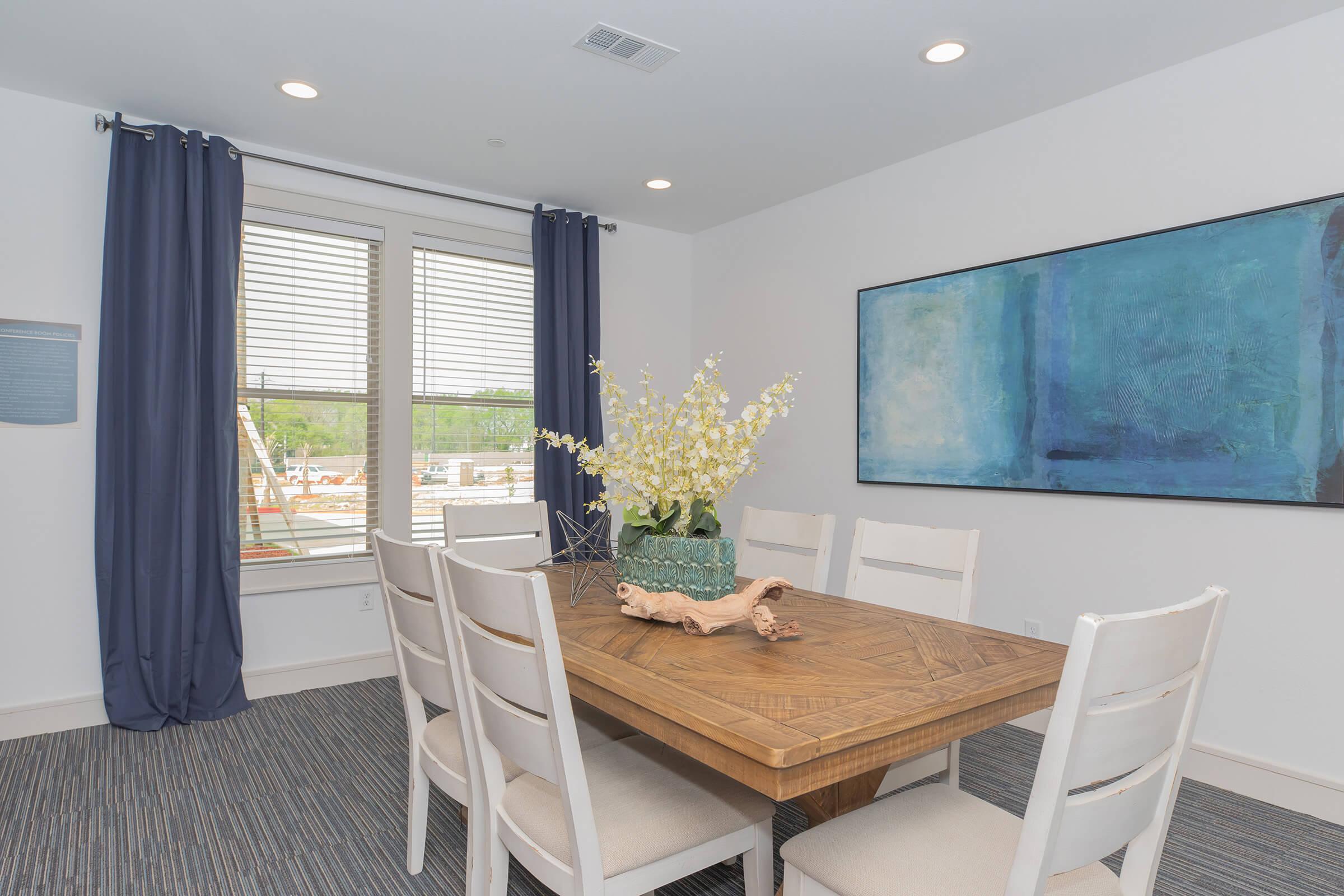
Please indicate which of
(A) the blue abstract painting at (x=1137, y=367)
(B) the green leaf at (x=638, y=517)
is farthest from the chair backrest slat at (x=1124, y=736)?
(A) the blue abstract painting at (x=1137, y=367)

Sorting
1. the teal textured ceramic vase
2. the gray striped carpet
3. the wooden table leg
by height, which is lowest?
the gray striped carpet

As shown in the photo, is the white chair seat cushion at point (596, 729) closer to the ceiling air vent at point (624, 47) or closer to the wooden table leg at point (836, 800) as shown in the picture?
the wooden table leg at point (836, 800)

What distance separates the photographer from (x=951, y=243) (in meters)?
3.66

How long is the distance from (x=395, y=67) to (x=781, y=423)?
267cm

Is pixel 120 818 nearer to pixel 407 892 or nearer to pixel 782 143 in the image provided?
pixel 407 892

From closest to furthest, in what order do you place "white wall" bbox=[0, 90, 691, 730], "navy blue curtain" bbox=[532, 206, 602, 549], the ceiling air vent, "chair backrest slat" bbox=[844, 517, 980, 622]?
"chair backrest slat" bbox=[844, 517, 980, 622] < the ceiling air vent < "white wall" bbox=[0, 90, 691, 730] < "navy blue curtain" bbox=[532, 206, 602, 549]

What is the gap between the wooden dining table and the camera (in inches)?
48.5

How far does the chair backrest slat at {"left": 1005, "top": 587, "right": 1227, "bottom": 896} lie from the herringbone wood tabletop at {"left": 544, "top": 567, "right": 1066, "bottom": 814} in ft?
0.86

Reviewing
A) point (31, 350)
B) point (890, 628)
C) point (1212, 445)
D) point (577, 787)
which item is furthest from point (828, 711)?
point (31, 350)

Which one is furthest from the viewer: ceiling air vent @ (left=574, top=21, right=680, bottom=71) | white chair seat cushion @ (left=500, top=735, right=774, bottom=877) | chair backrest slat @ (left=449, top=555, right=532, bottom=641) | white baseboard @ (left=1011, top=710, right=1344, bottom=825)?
ceiling air vent @ (left=574, top=21, right=680, bottom=71)

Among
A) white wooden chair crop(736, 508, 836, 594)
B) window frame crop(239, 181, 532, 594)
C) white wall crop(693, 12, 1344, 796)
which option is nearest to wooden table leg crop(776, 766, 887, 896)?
white wooden chair crop(736, 508, 836, 594)

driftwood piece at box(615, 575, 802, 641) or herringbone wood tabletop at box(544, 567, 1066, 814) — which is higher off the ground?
driftwood piece at box(615, 575, 802, 641)

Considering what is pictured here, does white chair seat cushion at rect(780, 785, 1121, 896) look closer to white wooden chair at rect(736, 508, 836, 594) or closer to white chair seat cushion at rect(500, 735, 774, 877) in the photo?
white chair seat cushion at rect(500, 735, 774, 877)

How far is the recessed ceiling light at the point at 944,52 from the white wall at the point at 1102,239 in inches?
18.8
